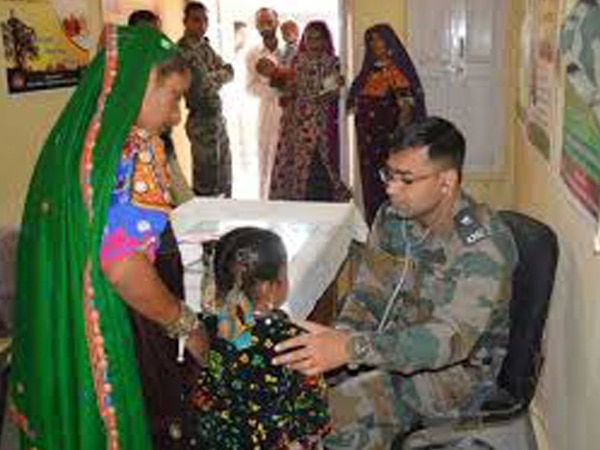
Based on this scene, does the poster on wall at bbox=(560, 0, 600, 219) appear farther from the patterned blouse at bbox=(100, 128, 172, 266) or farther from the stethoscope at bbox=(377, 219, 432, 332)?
the patterned blouse at bbox=(100, 128, 172, 266)

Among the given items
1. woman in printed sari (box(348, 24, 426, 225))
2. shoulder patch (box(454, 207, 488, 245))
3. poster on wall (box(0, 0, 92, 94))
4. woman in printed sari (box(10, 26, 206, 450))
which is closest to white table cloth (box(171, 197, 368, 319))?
woman in printed sari (box(10, 26, 206, 450))

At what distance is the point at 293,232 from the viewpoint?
A: 2.69 meters

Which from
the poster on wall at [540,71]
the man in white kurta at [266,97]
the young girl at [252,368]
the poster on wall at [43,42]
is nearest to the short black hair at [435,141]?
the young girl at [252,368]

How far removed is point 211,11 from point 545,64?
Answer: 16.1ft

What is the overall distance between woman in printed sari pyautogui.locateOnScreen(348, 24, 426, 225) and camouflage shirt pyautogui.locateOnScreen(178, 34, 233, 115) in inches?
38.4

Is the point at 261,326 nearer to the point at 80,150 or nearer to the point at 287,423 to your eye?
the point at 287,423

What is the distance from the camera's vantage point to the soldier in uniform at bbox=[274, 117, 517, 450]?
1697 mm

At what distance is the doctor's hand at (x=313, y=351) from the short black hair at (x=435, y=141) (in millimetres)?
506

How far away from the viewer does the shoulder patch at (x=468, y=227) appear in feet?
5.92

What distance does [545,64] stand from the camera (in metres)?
2.86

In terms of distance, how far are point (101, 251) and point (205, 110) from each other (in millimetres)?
4141

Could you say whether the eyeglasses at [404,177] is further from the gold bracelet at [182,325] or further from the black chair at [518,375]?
the gold bracelet at [182,325]

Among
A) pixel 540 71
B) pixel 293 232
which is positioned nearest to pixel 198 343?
pixel 293 232

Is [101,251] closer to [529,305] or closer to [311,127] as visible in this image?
[529,305]
